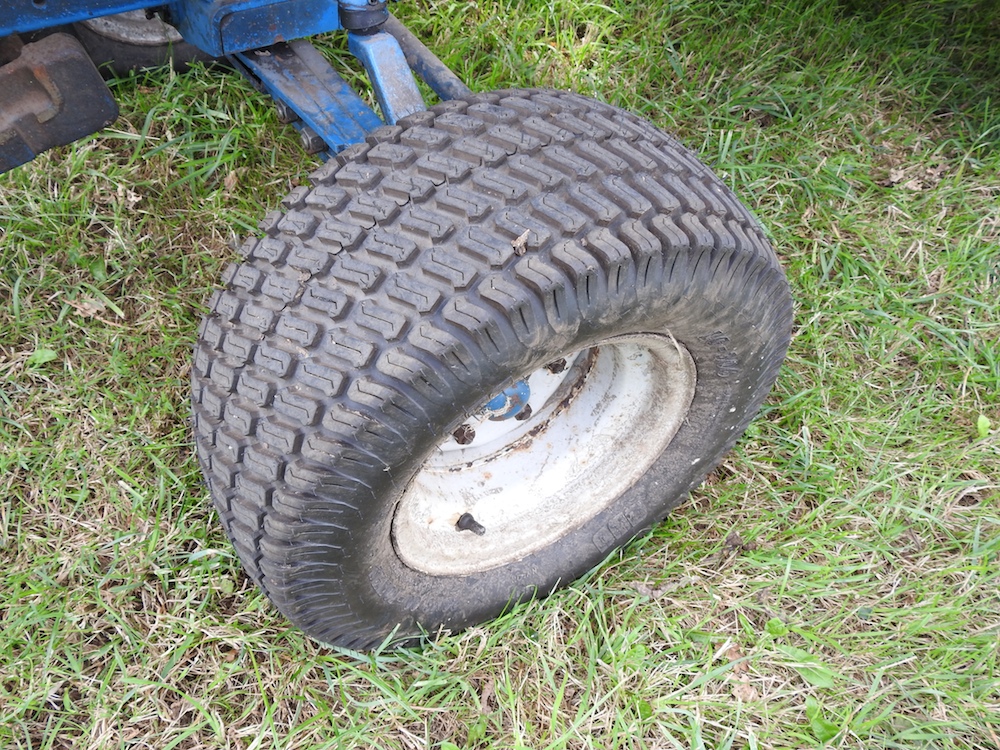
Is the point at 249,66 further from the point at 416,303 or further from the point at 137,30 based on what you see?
the point at 416,303

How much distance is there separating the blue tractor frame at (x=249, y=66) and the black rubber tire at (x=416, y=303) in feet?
1.11

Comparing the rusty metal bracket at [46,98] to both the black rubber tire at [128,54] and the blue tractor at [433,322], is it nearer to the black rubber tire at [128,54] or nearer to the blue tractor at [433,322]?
the blue tractor at [433,322]

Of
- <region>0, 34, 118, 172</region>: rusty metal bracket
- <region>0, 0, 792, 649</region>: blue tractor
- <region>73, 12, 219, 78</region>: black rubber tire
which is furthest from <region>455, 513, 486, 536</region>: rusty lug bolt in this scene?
<region>73, 12, 219, 78</region>: black rubber tire

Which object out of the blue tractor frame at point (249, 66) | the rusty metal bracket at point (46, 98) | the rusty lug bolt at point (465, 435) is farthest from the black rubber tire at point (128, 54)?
the rusty lug bolt at point (465, 435)

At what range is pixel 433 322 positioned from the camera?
1.51 meters

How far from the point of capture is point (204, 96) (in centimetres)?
288

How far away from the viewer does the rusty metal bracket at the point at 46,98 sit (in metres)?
1.60

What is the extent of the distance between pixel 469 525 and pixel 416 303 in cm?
74

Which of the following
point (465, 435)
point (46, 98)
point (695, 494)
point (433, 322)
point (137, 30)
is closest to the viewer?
point (433, 322)

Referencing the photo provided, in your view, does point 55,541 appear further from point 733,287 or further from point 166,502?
point 733,287

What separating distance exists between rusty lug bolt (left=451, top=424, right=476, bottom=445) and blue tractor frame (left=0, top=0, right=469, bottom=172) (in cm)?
73

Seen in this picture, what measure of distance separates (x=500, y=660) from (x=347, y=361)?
0.94 m

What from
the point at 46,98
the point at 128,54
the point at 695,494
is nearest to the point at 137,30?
the point at 128,54

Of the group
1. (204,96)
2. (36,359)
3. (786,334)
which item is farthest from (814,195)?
(36,359)
